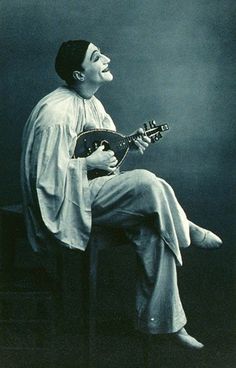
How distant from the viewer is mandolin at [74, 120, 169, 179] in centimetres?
290

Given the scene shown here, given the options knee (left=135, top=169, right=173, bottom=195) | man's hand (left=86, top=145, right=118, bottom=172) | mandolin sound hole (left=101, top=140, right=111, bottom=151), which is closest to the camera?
knee (left=135, top=169, right=173, bottom=195)

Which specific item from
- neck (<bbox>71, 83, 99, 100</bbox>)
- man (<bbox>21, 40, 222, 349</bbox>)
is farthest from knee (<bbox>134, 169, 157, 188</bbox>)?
neck (<bbox>71, 83, 99, 100</bbox>)

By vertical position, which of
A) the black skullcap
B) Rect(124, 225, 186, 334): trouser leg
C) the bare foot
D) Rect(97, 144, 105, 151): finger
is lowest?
the bare foot

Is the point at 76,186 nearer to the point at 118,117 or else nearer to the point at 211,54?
the point at 118,117

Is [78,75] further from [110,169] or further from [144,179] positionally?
[144,179]

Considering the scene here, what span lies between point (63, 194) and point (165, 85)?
1.05 m

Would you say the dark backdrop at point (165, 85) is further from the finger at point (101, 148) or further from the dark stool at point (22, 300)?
the finger at point (101, 148)

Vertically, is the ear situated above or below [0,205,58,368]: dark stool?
above

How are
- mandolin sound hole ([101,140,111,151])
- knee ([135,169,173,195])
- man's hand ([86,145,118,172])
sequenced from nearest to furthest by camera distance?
knee ([135,169,173,195])
man's hand ([86,145,118,172])
mandolin sound hole ([101,140,111,151])

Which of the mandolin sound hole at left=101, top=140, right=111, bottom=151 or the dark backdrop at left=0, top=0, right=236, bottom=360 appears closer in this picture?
the mandolin sound hole at left=101, top=140, right=111, bottom=151

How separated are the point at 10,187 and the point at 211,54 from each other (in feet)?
3.99

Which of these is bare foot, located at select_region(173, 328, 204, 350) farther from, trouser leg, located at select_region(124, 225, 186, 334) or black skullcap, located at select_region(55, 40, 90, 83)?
black skullcap, located at select_region(55, 40, 90, 83)

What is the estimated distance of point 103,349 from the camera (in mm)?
3012

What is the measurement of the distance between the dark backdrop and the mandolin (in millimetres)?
517
